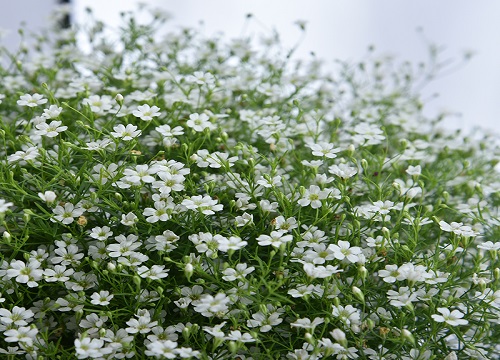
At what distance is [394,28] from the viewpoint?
189 cm

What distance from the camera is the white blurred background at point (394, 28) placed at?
180 cm

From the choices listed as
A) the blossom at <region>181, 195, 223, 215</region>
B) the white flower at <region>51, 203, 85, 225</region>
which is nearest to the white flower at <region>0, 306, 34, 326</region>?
the white flower at <region>51, 203, 85, 225</region>

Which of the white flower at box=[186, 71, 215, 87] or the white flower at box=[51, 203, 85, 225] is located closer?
the white flower at box=[51, 203, 85, 225]

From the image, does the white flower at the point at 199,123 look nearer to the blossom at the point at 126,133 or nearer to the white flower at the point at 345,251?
the blossom at the point at 126,133

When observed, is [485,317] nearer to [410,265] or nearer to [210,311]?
[410,265]

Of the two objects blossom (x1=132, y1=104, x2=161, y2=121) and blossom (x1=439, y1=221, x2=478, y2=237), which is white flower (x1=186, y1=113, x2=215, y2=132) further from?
blossom (x1=439, y1=221, x2=478, y2=237)

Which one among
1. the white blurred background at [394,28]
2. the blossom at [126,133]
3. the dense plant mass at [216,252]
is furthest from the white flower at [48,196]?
the white blurred background at [394,28]

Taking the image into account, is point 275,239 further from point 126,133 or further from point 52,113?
point 52,113

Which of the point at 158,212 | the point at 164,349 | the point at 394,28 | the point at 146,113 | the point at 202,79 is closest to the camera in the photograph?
the point at 164,349

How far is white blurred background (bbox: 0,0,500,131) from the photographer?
70.9 inches

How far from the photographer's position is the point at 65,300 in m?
0.84

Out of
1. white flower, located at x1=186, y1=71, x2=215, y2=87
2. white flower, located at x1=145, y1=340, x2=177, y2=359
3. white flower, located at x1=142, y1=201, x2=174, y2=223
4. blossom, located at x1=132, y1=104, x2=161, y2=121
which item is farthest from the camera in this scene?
white flower, located at x1=186, y1=71, x2=215, y2=87

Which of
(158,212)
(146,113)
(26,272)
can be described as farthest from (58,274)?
(146,113)

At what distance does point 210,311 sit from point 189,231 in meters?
0.12
